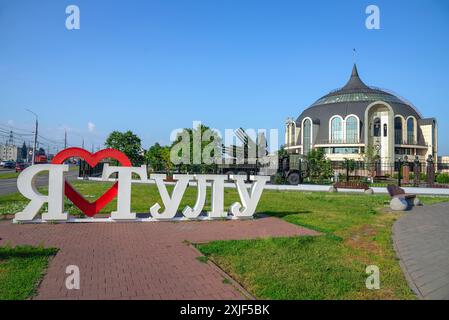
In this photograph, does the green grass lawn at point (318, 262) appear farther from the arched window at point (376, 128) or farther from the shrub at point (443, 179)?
the arched window at point (376, 128)

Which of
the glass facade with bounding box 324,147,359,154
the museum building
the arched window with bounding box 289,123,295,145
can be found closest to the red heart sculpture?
the museum building

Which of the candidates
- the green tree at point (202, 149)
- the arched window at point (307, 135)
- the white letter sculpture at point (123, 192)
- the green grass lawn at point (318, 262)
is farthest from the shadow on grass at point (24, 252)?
the arched window at point (307, 135)

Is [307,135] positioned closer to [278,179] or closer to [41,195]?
[278,179]

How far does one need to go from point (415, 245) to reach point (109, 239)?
265 inches

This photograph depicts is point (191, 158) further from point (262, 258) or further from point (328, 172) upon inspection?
point (262, 258)

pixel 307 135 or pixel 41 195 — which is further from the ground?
pixel 307 135

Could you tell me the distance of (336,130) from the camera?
221 ft

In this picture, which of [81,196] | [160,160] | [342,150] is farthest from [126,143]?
[342,150]

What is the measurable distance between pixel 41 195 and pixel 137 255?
14.8 feet

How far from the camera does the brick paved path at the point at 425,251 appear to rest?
4758mm

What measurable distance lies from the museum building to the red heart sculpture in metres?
57.6

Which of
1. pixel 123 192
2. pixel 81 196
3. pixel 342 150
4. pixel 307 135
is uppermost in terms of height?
pixel 307 135

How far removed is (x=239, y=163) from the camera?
31.7 meters
